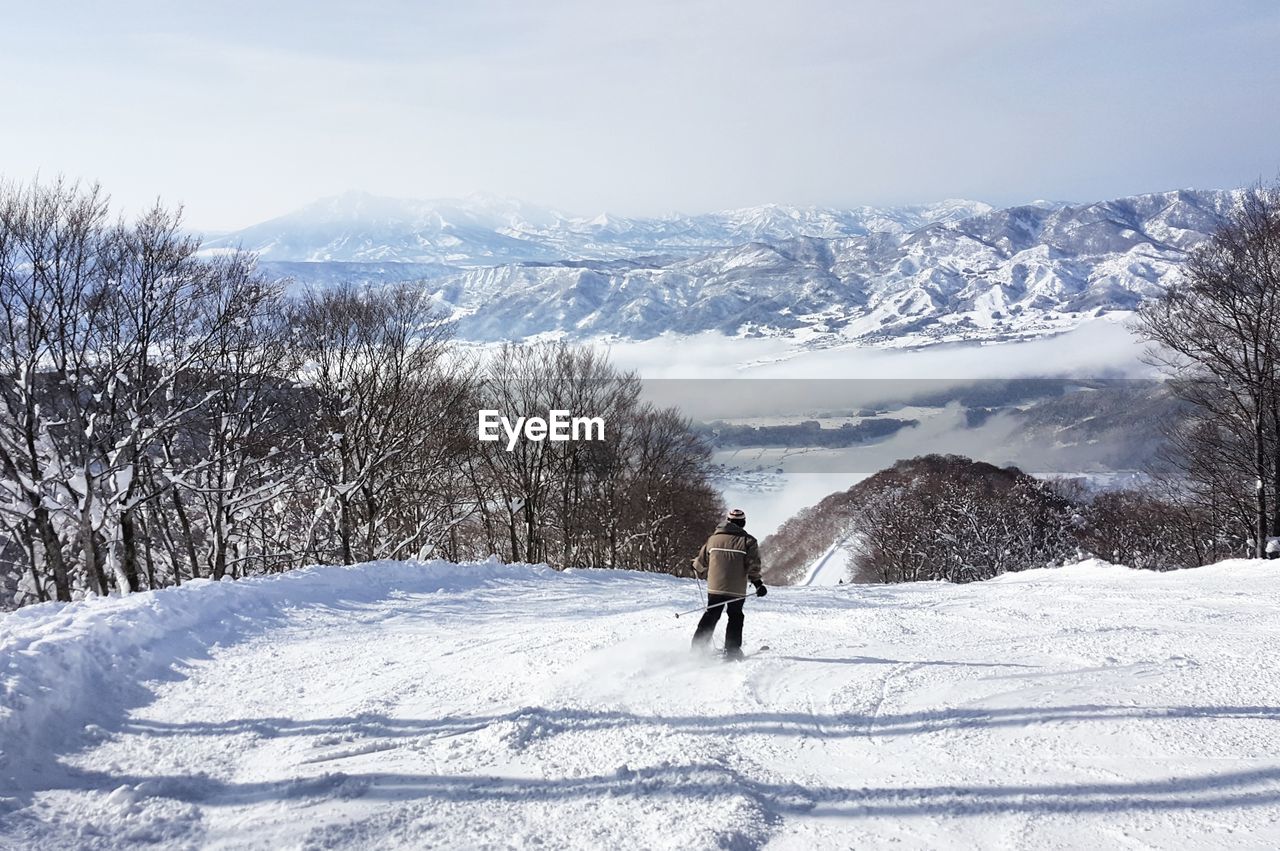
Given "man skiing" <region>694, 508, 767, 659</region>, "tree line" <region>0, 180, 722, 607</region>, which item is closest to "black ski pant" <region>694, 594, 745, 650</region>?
"man skiing" <region>694, 508, 767, 659</region>

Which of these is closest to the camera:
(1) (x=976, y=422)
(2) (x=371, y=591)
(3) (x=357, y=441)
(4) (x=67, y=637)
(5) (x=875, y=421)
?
(4) (x=67, y=637)

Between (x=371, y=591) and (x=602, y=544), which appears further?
(x=602, y=544)

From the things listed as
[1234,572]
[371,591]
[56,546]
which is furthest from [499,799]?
[56,546]

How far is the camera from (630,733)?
5.65 metres

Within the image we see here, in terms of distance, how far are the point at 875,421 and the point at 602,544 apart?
12455 cm

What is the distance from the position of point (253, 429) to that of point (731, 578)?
65.0ft

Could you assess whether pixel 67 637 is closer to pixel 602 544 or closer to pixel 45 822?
pixel 45 822

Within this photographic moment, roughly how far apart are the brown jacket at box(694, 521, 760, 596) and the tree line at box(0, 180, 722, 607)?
14548mm

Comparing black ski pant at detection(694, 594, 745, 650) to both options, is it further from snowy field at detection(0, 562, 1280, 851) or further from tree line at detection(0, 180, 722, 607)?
tree line at detection(0, 180, 722, 607)

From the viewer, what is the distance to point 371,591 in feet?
40.0

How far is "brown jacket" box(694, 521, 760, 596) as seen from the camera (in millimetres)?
7965

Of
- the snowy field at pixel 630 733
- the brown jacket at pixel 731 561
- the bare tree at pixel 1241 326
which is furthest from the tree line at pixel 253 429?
the bare tree at pixel 1241 326

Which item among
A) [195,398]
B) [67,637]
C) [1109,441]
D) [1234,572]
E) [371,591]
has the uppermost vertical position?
[195,398]

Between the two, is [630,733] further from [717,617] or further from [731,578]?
[731,578]
